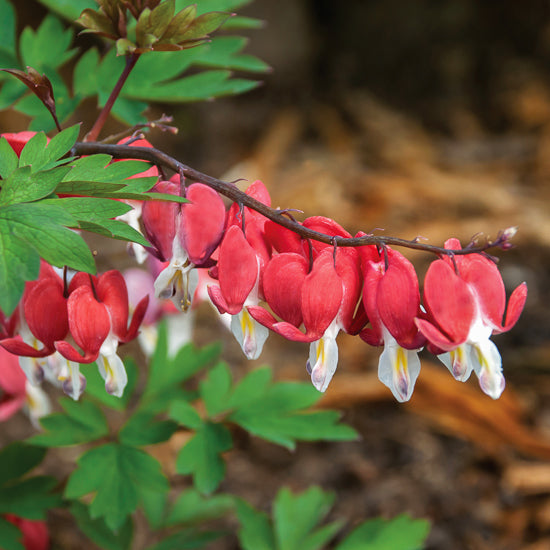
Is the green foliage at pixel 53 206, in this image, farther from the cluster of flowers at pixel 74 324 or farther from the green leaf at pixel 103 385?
the green leaf at pixel 103 385

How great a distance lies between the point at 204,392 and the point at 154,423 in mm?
164

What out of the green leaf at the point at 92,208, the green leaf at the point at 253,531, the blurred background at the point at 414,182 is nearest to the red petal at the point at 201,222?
the green leaf at the point at 92,208

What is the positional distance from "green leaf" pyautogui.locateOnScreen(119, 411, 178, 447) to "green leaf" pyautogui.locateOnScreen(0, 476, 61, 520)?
0.20 m

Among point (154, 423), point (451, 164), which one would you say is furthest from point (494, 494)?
point (451, 164)

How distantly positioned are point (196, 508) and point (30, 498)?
19.0 inches

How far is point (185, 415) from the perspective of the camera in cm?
130

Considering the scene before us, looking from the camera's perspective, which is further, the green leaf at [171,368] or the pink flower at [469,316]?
the green leaf at [171,368]

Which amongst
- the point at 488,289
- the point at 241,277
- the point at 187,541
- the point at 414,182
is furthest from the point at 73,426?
the point at 414,182

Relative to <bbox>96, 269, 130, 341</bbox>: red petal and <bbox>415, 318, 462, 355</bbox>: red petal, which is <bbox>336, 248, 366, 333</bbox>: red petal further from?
<bbox>96, 269, 130, 341</bbox>: red petal

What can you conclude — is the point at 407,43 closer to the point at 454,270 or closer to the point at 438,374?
the point at 438,374

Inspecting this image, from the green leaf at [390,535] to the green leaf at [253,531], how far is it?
0.17 meters

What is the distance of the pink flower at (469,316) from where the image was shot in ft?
2.61

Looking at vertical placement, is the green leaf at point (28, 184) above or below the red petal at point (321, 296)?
above

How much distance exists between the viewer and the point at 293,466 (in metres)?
2.16
